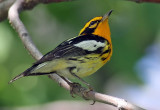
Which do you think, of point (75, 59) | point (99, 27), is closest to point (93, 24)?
point (99, 27)

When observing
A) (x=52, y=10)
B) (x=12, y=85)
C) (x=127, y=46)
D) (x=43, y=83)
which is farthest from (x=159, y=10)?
(x=12, y=85)

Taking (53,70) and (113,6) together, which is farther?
(113,6)

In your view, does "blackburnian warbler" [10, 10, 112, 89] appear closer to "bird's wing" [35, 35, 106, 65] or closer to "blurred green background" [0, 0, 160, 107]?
"bird's wing" [35, 35, 106, 65]

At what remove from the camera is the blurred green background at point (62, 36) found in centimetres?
518

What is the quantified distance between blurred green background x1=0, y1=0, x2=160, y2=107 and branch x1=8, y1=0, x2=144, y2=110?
1.16 metres

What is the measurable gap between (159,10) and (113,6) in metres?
0.63

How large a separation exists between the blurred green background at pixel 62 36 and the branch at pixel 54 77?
1162mm

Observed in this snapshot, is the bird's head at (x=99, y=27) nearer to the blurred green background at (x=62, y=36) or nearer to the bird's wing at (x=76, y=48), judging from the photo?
the bird's wing at (x=76, y=48)

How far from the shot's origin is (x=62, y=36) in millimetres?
6262

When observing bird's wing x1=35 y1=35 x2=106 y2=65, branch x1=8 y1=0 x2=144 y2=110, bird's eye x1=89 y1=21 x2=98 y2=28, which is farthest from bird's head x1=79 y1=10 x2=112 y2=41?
branch x1=8 y1=0 x2=144 y2=110

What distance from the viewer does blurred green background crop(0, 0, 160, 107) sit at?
5180 mm

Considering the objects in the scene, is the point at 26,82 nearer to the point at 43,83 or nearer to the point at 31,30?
the point at 43,83

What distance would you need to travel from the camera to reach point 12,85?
204 inches

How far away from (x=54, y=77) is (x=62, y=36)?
2.67 meters
